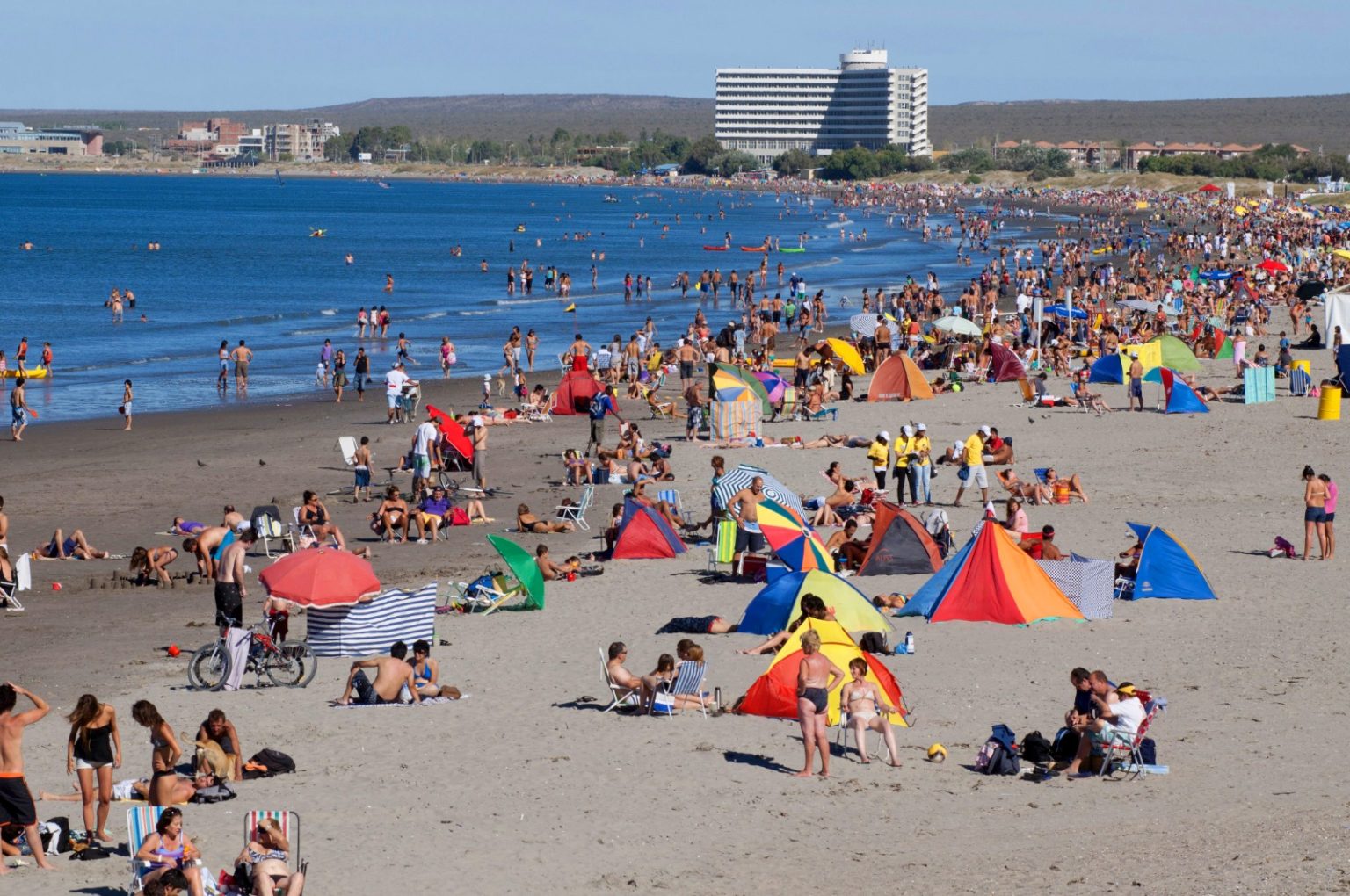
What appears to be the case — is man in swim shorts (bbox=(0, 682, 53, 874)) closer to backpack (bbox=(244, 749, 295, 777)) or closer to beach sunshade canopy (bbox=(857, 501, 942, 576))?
backpack (bbox=(244, 749, 295, 777))

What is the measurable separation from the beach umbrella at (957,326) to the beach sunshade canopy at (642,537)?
17.9m

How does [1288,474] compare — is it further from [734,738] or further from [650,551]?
[734,738]

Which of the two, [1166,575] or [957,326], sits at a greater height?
[957,326]

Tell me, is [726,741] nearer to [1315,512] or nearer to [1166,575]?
[1166,575]

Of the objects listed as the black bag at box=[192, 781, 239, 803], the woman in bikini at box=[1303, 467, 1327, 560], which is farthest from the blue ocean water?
the black bag at box=[192, 781, 239, 803]

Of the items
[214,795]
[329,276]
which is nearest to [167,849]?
[214,795]

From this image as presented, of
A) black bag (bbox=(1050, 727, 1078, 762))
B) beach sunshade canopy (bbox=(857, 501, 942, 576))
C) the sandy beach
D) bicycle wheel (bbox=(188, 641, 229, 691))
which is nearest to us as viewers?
the sandy beach

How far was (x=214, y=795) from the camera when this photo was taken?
10.6m

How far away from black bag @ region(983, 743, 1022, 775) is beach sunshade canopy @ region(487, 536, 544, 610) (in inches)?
241

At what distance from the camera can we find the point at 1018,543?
16.6m

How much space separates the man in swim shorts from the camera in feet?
30.6

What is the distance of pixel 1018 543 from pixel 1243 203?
3541 inches

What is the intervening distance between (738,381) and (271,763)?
16554 millimetres

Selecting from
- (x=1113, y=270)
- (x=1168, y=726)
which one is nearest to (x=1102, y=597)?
(x=1168, y=726)
